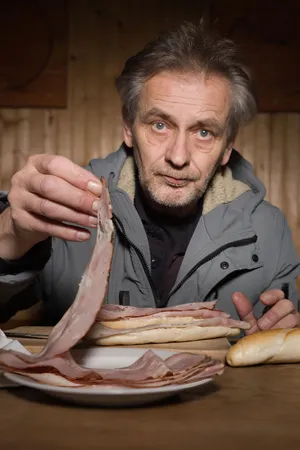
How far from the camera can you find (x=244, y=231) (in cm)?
253

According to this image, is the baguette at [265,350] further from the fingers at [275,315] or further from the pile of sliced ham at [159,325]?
the fingers at [275,315]

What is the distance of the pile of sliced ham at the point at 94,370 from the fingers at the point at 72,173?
8cm

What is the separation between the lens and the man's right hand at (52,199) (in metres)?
1.32

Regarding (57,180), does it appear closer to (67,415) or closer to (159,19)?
(67,415)

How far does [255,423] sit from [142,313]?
701 millimetres

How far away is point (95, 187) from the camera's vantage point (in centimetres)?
129

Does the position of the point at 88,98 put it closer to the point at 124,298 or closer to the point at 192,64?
the point at 192,64

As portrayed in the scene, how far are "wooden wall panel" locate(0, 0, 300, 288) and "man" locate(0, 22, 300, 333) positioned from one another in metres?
2.04

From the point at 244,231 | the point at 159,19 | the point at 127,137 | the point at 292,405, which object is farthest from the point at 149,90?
the point at 159,19

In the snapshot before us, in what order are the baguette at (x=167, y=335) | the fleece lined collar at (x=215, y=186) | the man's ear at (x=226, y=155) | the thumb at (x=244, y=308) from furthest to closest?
1. the man's ear at (x=226, y=155)
2. the fleece lined collar at (x=215, y=186)
3. the thumb at (x=244, y=308)
4. the baguette at (x=167, y=335)

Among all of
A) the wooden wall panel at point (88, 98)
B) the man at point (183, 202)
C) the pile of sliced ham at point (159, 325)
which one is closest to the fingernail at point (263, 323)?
the pile of sliced ham at point (159, 325)

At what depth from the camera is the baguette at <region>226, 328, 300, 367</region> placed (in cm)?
139

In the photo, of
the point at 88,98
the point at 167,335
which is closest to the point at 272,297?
the point at 167,335

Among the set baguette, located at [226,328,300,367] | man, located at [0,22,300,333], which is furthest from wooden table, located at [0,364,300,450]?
man, located at [0,22,300,333]
